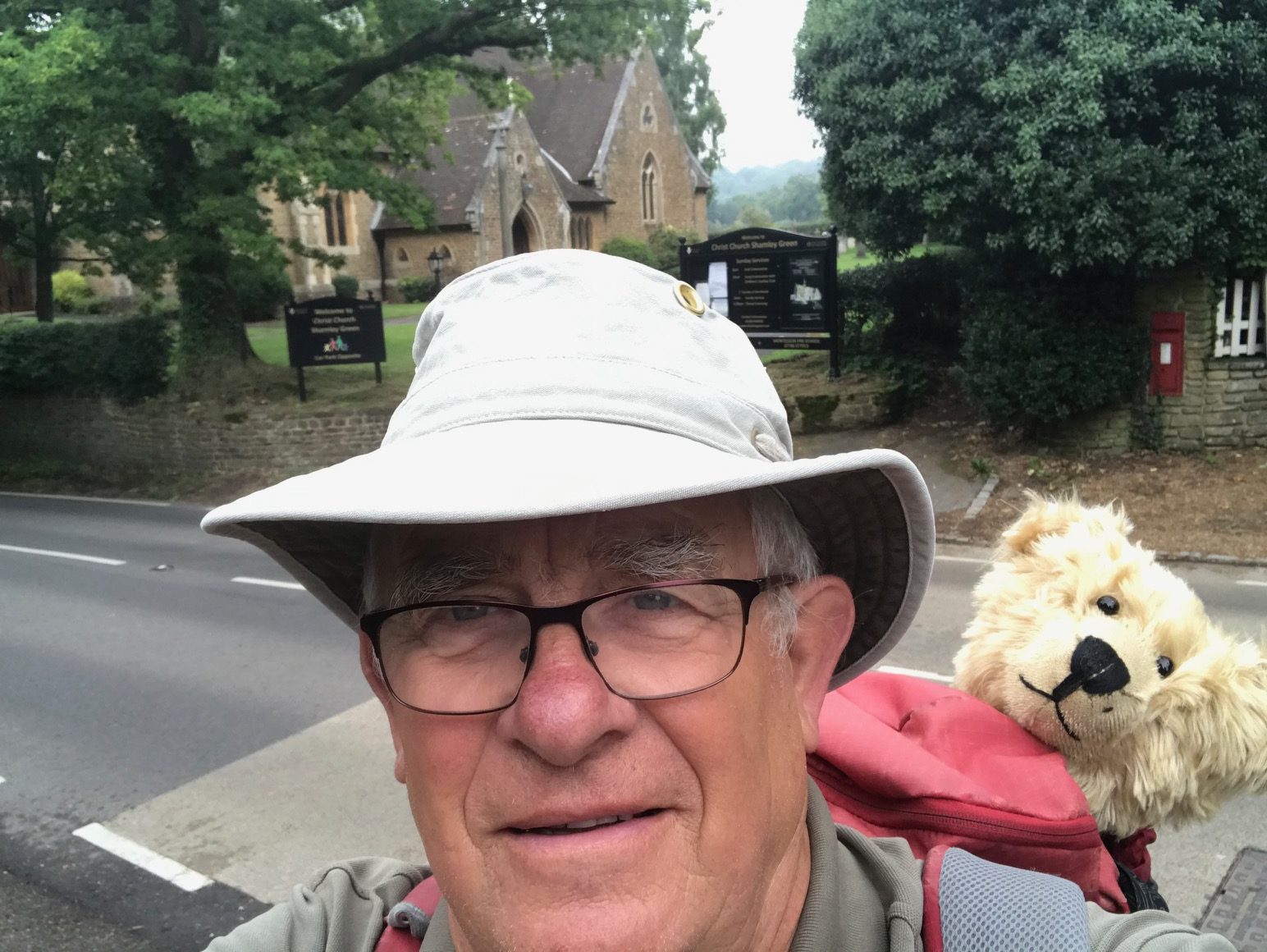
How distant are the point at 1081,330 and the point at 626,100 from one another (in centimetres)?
3561

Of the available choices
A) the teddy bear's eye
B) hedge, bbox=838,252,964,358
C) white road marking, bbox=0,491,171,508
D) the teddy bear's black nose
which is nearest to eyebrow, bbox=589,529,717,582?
the teddy bear's black nose

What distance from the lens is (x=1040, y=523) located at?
2531 millimetres

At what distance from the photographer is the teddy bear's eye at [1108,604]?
227 cm

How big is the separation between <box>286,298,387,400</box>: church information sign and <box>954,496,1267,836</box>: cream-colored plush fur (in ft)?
54.1

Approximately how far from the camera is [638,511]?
1383 mm

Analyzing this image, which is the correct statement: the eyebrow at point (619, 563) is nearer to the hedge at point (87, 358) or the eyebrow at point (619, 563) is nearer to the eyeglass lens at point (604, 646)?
the eyeglass lens at point (604, 646)

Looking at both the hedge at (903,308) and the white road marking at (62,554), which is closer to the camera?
the white road marking at (62,554)

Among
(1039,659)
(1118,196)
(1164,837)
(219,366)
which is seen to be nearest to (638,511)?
(1039,659)

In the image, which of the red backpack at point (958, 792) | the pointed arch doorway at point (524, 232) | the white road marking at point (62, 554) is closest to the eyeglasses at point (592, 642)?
the red backpack at point (958, 792)

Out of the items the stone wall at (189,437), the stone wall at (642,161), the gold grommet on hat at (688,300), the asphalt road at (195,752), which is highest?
the stone wall at (642,161)

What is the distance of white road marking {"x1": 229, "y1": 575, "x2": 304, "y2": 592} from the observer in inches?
410

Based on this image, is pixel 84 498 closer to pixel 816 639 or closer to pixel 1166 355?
pixel 1166 355

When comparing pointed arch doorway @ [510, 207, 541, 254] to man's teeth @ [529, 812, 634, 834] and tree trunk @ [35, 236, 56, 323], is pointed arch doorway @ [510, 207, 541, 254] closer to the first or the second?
tree trunk @ [35, 236, 56, 323]

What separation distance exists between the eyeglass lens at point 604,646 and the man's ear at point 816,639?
0.23 metres
